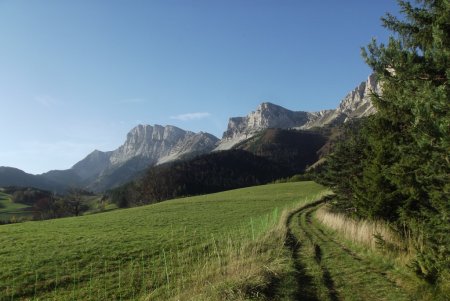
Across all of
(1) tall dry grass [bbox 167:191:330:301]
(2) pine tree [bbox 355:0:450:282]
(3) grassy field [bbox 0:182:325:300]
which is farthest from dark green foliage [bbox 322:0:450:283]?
(3) grassy field [bbox 0:182:325:300]

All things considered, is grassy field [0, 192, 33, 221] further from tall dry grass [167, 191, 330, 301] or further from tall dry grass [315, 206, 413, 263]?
tall dry grass [167, 191, 330, 301]

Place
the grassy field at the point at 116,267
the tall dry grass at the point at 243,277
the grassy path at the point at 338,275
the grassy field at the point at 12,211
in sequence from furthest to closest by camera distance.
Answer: the grassy field at the point at 12,211, the grassy field at the point at 116,267, the grassy path at the point at 338,275, the tall dry grass at the point at 243,277

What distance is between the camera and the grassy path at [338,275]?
11031mm

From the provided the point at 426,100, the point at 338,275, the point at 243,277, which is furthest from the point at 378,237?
the point at 426,100

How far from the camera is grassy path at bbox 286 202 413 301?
434 inches

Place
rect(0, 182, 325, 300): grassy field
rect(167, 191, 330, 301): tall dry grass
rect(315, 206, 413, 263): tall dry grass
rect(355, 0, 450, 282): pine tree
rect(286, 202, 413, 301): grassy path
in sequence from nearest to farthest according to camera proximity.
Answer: rect(355, 0, 450, 282): pine tree
rect(167, 191, 330, 301): tall dry grass
rect(286, 202, 413, 301): grassy path
rect(0, 182, 325, 300): grassy field
rect(315, 206, 413, 263): tall dry grass

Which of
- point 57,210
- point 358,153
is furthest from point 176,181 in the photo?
point 358,153

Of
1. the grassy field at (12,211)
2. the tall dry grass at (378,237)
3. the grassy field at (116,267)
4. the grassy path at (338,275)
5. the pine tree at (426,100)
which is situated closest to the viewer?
the pine tree at (426,100)

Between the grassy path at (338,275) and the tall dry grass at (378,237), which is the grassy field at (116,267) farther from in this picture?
the tall dry grass at (378,237)

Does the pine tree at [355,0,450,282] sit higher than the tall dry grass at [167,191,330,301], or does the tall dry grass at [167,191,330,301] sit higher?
the pine tree at [355,0,450,282]

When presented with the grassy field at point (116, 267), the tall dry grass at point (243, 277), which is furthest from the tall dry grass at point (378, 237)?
the grassy field at point (116, 267)

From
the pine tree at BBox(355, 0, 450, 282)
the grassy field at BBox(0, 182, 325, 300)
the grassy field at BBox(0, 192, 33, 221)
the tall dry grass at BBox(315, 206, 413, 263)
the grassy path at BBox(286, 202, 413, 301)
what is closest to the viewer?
the pine tree at BBox(355, 0, 450, 282)

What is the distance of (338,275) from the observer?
1313cm

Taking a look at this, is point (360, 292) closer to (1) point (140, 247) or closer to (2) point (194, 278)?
(2) point (194, 278)
